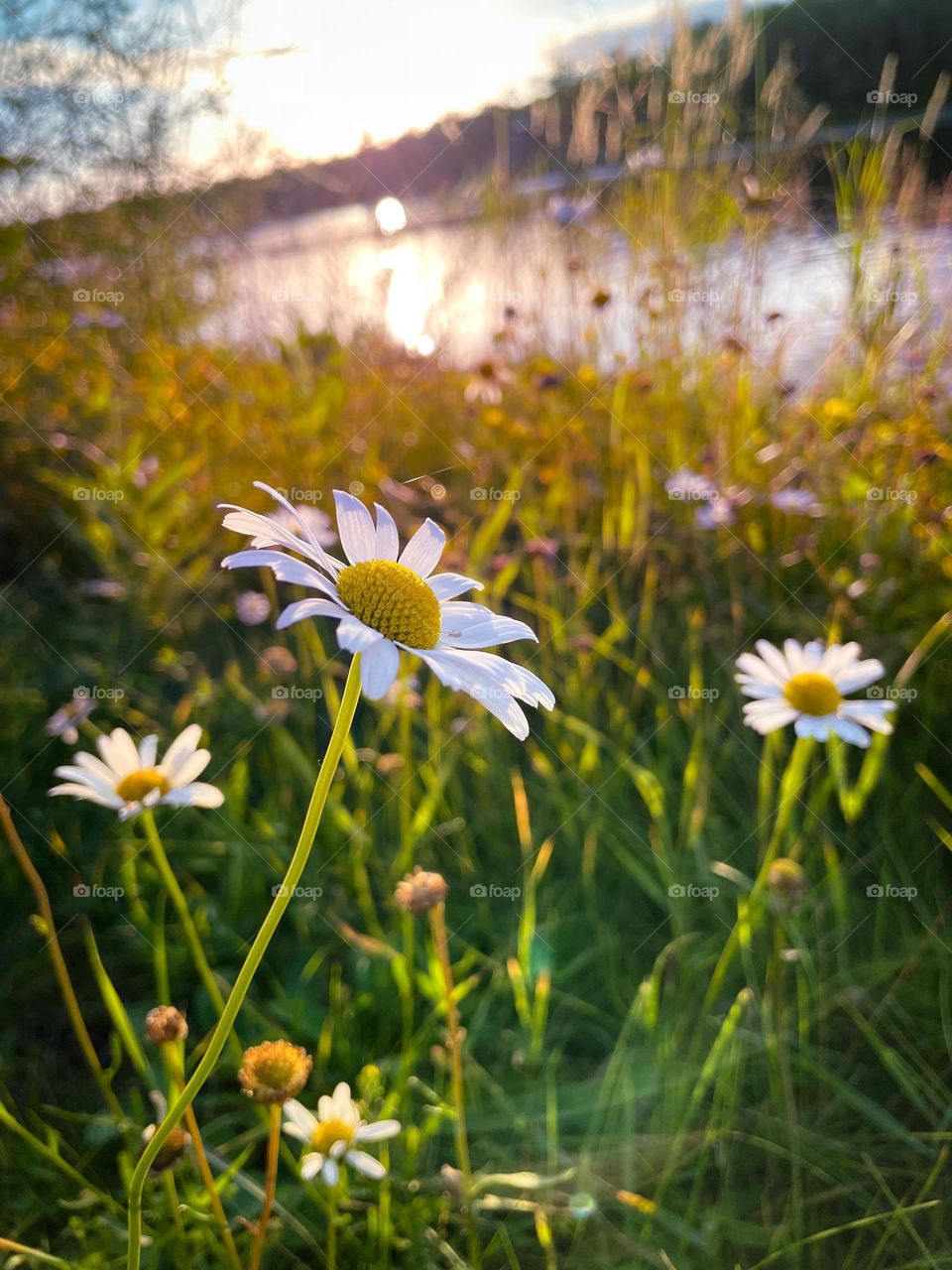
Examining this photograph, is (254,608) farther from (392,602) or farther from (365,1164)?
(392,602)

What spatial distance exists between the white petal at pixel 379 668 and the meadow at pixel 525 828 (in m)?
0.04

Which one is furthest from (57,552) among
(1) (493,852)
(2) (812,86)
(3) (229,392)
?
(2) (812,86)

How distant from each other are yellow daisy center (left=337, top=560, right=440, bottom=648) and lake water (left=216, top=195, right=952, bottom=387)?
175 cm

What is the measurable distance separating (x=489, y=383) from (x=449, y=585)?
1.82 meters

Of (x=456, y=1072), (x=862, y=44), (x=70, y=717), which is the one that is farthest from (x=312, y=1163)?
(x=862, y=44)

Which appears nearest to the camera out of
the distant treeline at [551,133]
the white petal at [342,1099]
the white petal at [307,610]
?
the white petal at [307,610]

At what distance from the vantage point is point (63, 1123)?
4.49 feet

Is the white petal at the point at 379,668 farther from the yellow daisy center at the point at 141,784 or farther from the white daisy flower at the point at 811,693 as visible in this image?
the white daisy flower at the point at 811,693

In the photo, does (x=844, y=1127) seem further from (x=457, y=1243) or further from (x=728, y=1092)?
(x=457, y=1243)

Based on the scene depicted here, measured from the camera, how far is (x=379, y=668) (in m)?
0.55

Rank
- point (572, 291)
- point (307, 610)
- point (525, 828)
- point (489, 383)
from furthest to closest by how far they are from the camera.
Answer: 1. point (572, 291)
2. point (489, 383)
3. point (525, 828)
4. point (307, 610)

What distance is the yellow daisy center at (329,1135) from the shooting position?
936mm

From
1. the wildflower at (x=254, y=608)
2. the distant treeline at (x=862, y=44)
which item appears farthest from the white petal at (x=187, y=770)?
the distant treeline at (x=862, y=44)

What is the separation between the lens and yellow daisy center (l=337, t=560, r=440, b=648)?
650 millimetres
